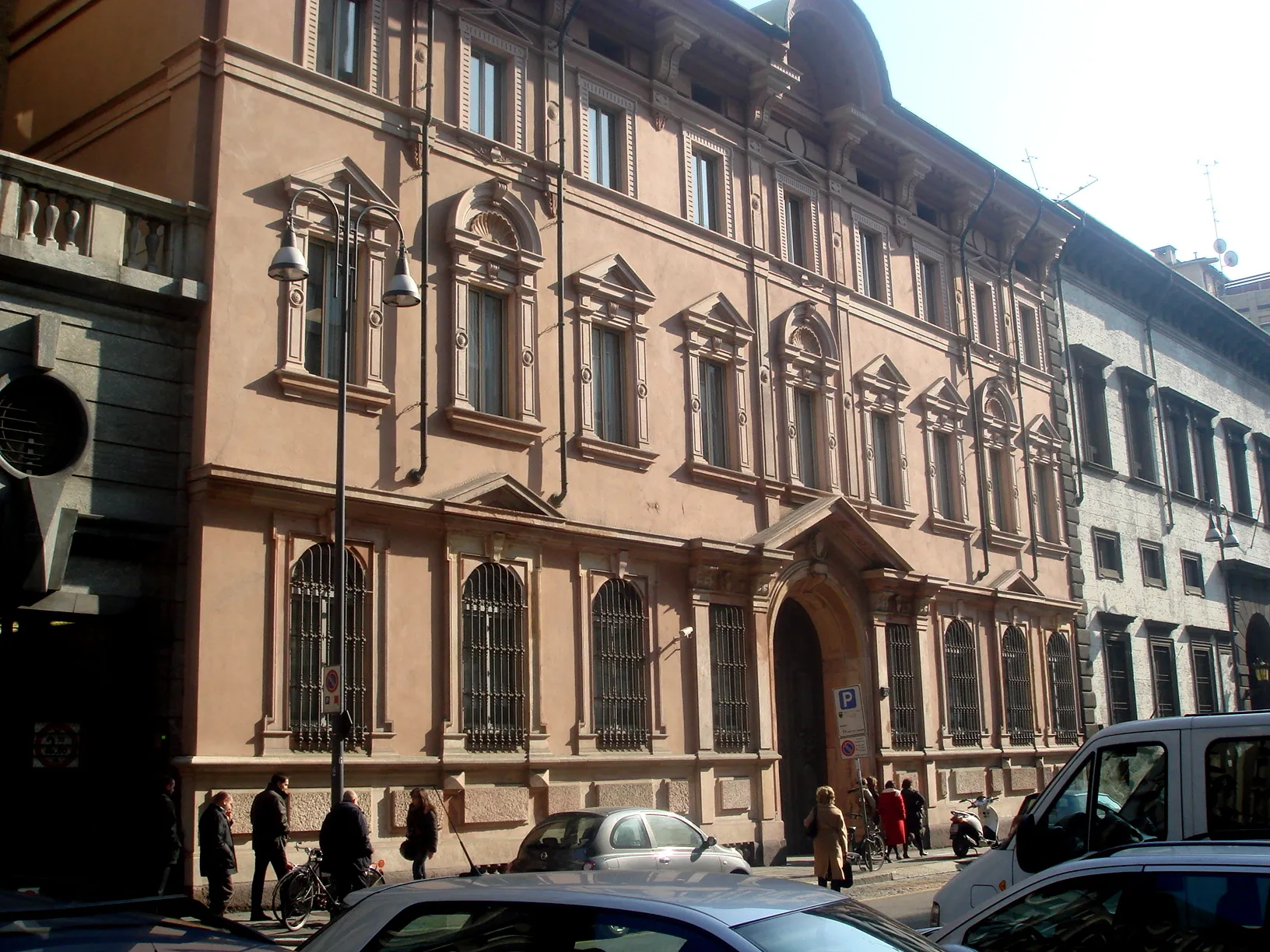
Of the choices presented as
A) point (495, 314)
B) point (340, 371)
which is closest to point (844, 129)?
point (495, 314)

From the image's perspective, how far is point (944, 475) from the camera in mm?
29891

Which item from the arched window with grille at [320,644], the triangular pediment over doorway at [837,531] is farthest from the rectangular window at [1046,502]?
the arched window with grille at [320,644]

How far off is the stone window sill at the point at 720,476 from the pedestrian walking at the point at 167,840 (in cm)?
1077

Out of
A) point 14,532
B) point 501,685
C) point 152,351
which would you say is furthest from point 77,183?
point 501,685

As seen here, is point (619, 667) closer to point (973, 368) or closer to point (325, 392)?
point (325, 392)

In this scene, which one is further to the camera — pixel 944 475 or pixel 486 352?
pixel 944 475

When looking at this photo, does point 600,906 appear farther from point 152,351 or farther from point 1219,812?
point 152,351

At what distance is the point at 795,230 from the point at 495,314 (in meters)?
9.04

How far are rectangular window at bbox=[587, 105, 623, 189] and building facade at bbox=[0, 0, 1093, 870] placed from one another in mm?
70

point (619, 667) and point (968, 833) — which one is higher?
point (619, 667)

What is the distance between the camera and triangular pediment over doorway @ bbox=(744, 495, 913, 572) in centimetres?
2358

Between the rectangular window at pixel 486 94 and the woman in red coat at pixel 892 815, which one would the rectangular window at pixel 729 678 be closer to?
the woman in red coat at pixel 892 815

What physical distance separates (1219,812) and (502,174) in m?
15.1

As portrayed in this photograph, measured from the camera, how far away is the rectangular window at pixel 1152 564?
120 ft
